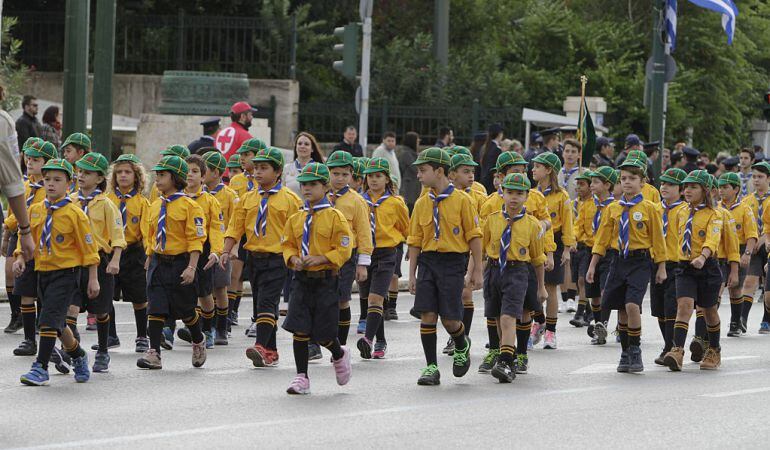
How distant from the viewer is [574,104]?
3191cm

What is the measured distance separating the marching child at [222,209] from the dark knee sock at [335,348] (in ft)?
8.55

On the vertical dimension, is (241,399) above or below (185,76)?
below

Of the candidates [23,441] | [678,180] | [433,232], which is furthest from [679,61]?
[23,441]

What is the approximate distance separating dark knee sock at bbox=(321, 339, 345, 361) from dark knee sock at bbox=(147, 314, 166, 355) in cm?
167

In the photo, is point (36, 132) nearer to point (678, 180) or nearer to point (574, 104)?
point (678, 180)

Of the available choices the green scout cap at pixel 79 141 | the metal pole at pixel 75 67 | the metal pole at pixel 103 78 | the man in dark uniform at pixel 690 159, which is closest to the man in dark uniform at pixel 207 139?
the metal pole at pixel 103 78

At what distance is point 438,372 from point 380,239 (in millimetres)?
2738

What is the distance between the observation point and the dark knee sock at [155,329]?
39.1ft

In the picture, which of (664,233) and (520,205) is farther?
(664,233)

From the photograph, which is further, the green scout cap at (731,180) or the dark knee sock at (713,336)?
the green scout cap at (731,180)

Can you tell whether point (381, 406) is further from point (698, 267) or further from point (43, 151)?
point (43, 151)

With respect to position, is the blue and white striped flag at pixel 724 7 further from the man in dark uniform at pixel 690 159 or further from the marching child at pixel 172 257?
the marching child at pixel 172 257

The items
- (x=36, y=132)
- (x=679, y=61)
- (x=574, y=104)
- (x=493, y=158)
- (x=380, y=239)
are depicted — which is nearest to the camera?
(x=380, y=239)

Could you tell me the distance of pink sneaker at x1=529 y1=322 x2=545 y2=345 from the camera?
14305mm
